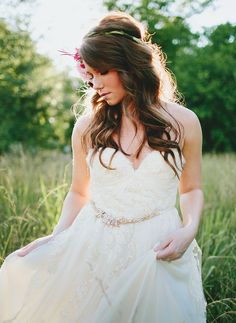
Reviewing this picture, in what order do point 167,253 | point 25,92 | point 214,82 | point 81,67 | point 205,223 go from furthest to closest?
point 214,82, point 25,92, point 205,223, point 81,67, point 167,253

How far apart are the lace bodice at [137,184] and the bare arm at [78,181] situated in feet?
0.76

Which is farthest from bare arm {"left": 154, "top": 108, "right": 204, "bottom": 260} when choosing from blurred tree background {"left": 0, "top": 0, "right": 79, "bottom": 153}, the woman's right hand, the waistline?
blurred tree background {"left": 0, "top": 0, "right": 79, "bottom": 153}

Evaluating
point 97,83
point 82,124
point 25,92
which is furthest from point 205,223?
point 25,92

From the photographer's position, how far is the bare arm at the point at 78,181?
2664mm

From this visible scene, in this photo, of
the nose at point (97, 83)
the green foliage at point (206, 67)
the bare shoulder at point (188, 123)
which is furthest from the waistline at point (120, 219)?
the green foliage at point (206, 67)

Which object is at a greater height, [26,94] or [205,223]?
[26,94]

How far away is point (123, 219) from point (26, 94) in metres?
7.32

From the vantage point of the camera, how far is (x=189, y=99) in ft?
46.3

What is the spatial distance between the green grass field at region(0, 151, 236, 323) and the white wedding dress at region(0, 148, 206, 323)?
0.46 meters

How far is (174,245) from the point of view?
218cm

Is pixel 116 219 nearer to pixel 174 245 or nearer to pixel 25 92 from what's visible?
pixel 174 245

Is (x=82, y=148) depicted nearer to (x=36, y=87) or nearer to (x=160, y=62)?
(x=160, y=62)

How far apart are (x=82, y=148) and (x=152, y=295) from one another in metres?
0.86

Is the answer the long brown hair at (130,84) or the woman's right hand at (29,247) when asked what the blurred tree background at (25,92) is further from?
the woman's right hand at (29,247)
